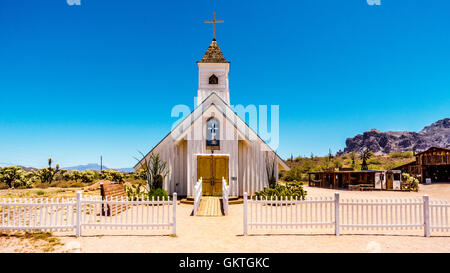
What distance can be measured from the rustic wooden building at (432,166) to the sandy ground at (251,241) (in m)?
36.8

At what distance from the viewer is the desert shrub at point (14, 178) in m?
29.1

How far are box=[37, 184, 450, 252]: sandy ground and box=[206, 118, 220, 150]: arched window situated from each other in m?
7.79

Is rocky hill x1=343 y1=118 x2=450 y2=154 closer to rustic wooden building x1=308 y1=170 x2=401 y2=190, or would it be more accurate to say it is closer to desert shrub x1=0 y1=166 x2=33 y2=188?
rustic wooden building x1=308 y1=170 x2=401 y2=190

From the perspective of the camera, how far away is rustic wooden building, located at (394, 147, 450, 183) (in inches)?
1523

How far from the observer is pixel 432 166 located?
135ft

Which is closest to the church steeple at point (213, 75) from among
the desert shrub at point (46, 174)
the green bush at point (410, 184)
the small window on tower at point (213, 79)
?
the small window on tower at point (213, 79)

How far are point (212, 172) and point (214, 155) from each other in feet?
3.21

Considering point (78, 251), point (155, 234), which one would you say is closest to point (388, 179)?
point (155, 234)

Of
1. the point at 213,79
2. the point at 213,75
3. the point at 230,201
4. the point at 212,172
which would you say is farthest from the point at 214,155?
the point at 213,75

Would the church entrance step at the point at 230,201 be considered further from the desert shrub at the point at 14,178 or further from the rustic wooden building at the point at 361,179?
the desert shrub at the point at 14,178

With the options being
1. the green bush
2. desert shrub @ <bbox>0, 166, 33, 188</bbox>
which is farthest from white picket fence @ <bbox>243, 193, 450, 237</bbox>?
desert shrub @ <bbox>0, 166, 33, 188</bbox>

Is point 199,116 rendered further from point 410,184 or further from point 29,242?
point 410,184
